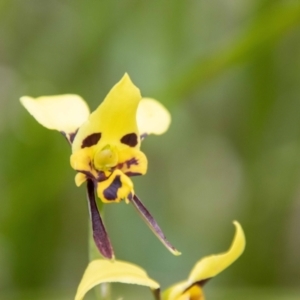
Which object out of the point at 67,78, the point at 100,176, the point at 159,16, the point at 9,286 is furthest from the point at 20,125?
the point at 100,176

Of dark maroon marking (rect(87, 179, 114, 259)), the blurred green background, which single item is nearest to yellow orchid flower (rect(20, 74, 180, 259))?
dark maroon marking (rect(87, 179, 114, 259))

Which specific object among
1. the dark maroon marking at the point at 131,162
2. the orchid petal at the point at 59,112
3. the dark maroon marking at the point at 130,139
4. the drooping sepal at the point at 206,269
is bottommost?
the drooping sepal at the point at 206,269

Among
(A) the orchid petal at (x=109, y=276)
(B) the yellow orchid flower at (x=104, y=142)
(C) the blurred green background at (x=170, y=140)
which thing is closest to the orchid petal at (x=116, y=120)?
(B) the yellow orchid flower at (x=104, y=142)

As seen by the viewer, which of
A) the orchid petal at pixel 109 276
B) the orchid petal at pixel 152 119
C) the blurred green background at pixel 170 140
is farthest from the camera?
the blurred green background at pixel 170 140

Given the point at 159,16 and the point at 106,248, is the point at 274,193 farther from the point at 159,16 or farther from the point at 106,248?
the point at 106,248

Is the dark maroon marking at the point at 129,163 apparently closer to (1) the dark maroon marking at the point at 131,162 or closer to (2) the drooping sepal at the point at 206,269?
(1) the dark maroon marking at the point at 131,162

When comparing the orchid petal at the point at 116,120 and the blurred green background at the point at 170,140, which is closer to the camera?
the orchid petal at the point at 116,120

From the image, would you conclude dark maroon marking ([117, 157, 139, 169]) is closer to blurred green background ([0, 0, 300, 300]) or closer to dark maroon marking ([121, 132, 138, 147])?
dark maroon marking ([121, 132, 138, 147])
